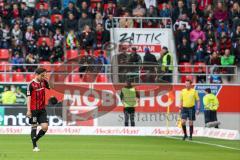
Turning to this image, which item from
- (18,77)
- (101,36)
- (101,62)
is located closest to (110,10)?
(101,36)

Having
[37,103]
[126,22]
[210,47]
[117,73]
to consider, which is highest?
[126,22]

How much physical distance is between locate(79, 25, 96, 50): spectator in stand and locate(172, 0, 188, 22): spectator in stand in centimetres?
518

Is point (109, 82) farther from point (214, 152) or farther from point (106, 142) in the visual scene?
point (214, 152)

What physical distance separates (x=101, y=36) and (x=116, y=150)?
51.8 ft

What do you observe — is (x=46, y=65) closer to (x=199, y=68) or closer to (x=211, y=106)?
(x=211, y=106)

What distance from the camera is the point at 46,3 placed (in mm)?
40500

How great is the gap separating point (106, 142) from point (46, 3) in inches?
597

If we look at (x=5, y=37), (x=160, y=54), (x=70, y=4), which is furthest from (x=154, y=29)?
(x=5, y=37)

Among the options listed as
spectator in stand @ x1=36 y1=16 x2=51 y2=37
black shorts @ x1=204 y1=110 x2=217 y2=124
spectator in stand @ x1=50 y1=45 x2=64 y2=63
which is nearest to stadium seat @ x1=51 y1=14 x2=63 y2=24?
spectator in stand @ x1=36 y1=16 x2=51 y2=37

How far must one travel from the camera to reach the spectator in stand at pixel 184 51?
126 ft

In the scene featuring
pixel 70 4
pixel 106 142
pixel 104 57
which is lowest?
pixel 106 142

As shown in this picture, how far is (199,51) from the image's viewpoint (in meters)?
39.0

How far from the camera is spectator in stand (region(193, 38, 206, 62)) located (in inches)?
1531

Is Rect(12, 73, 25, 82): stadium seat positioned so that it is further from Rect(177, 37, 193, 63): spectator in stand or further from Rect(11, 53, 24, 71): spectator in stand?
Rect(177, 37, 193, 63): spectator in stand
